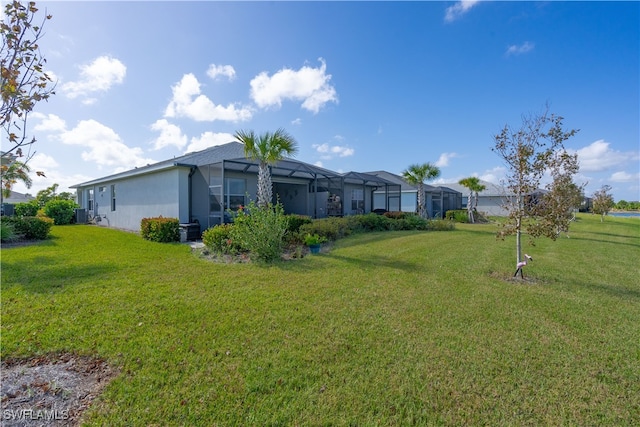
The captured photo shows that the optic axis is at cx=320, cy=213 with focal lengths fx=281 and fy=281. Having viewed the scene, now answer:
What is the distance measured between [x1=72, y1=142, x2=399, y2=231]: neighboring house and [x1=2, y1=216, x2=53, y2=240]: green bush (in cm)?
394

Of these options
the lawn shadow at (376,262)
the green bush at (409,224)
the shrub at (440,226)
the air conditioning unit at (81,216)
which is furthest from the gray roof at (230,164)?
the lawn shadow at (376,262)

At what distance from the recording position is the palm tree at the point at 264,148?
32.8 feet

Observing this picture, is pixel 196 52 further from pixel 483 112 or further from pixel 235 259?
pixel 483 112

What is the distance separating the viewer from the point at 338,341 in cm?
335

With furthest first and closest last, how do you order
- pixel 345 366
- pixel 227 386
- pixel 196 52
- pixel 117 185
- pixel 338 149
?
pixel 338 149, pixel 117 185, pixel 196 52, pixel 345 366, pixel 227 386

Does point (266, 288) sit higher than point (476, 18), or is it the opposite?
point (476, 18)

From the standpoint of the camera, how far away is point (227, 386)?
2547mm

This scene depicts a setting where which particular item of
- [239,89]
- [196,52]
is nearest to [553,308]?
[196,52]

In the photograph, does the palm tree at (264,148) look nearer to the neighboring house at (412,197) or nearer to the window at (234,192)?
the window at (234,192)

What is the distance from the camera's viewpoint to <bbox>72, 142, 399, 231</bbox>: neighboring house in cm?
1241

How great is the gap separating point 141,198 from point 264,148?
890cm

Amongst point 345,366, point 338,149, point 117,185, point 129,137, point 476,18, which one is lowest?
point 345,366

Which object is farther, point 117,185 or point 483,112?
point 117,185

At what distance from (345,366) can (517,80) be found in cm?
1393
